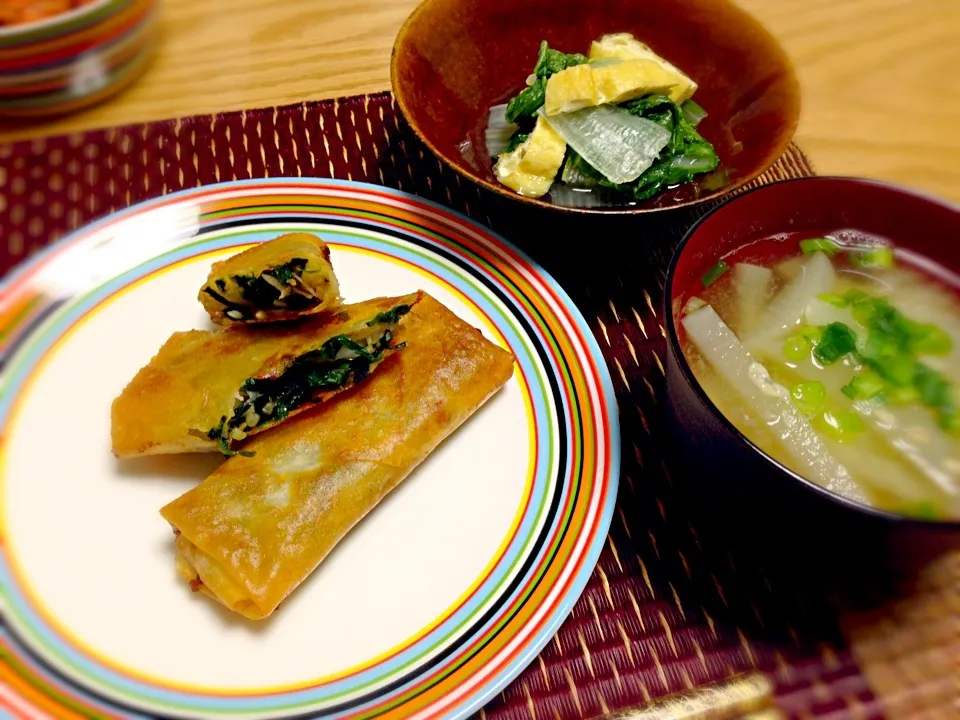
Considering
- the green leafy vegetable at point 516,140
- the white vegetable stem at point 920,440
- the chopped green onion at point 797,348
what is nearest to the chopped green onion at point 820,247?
the chopped green onion at point 797,348

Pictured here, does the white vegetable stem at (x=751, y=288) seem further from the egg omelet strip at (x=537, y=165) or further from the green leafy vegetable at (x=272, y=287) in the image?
the green leafy vegetable at (x=272, y=287)

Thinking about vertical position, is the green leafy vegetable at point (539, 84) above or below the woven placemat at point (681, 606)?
above

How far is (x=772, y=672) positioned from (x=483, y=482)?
0.62 meters

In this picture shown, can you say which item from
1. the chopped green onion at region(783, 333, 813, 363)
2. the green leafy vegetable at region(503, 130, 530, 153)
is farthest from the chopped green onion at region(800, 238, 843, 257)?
the green leafy vegetable at region(503, 130, 530, 153)

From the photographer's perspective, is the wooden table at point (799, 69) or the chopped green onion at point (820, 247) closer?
the chopped green onion at point (820, 247)

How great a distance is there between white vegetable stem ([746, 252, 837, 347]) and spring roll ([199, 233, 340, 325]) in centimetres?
88

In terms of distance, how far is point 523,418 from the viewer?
57.3 inches

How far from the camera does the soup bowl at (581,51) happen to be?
177 cm

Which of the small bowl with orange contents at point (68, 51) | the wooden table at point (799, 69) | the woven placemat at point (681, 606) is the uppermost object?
the small bowl with orange contents at point (68, 51)

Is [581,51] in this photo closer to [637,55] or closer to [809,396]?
[637,55]

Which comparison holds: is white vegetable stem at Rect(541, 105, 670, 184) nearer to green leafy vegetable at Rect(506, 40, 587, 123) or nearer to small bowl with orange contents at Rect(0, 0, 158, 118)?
green leafy vegetable at Rect(506, 40, 587, 123)

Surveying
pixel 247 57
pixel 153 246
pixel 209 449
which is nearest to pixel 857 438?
pixel 209 449

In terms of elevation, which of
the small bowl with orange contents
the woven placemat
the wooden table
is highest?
the small bowl with orange contents

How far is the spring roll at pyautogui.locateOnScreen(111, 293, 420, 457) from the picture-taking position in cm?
130
